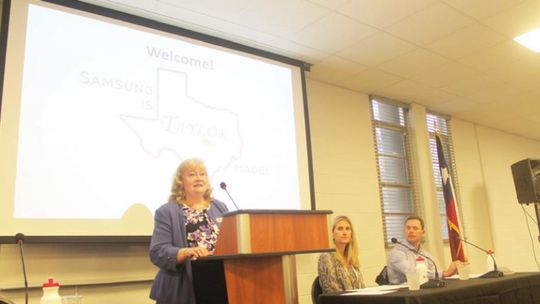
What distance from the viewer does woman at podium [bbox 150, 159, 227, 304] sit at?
2.08 meters

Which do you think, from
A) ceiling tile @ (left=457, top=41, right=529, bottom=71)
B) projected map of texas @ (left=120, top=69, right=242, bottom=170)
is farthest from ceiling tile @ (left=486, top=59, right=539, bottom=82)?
projected map of texas @ (left=120, top=69, right=242, bottom=170)

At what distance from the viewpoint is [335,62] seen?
4371 mm

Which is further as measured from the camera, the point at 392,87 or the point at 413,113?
the point at 413,113

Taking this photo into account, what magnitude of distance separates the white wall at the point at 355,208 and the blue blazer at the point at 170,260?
0.96 meters

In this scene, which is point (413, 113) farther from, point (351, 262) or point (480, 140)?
point (351, 262)

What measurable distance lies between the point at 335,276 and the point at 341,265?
0.33ft

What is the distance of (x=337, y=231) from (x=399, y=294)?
3.79 ft

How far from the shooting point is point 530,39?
412 centimetres

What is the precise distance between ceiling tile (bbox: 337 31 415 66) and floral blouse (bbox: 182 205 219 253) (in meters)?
2.33

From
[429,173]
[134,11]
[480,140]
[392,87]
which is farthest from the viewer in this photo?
[480,140]

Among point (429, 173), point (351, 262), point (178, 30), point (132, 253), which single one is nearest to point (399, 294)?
point (351, 262)

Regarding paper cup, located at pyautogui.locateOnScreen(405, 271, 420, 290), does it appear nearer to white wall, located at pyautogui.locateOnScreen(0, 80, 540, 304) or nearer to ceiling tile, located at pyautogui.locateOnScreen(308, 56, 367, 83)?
white wall, located at pyautogui.locateOnScreen(0, 80, 540, 304)

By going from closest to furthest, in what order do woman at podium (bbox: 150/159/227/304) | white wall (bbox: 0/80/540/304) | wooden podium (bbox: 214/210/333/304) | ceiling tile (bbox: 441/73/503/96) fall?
wooden podium (bbox: 214/210/333/304) < woman at podium (bbox: 150/159/227/304) < white wall (bbox: 0/80/540/304) < ceiling tile (bbox: 441/73/503/96)

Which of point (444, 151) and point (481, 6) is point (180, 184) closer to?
point (481, 6)
